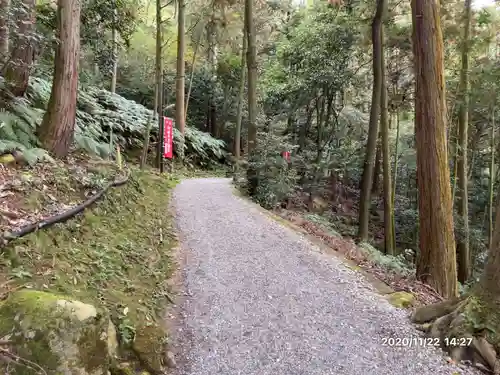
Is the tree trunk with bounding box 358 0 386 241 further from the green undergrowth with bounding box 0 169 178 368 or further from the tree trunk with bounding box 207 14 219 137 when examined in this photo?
the tree trunk with bounding box 207 14 219 137

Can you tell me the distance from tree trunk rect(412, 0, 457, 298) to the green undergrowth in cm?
373

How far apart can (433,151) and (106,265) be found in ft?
14.9

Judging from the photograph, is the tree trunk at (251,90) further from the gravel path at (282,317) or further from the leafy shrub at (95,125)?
the gravel path at (282,317)

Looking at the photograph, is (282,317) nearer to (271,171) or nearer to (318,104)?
(271,171)

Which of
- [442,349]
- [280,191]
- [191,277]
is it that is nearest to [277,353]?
[442,349]

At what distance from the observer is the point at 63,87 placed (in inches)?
239

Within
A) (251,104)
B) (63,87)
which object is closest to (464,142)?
(251,104)

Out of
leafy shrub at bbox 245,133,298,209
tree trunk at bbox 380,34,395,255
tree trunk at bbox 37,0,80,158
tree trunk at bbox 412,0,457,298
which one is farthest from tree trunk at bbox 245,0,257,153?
tree trunk at bbox 412,0,457,298

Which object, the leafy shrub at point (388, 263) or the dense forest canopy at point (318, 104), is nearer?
the dense forest canopy at point (318, 104)

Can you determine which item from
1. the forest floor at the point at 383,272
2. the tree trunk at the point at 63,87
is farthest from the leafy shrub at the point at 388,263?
the tree trunk at the point at 63,87

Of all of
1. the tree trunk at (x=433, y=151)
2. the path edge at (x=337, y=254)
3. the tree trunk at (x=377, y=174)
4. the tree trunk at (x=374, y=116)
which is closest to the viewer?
the path edge at (x=337, y=254)

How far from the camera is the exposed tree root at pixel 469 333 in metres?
3.18

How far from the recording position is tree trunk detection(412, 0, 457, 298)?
5371mm
